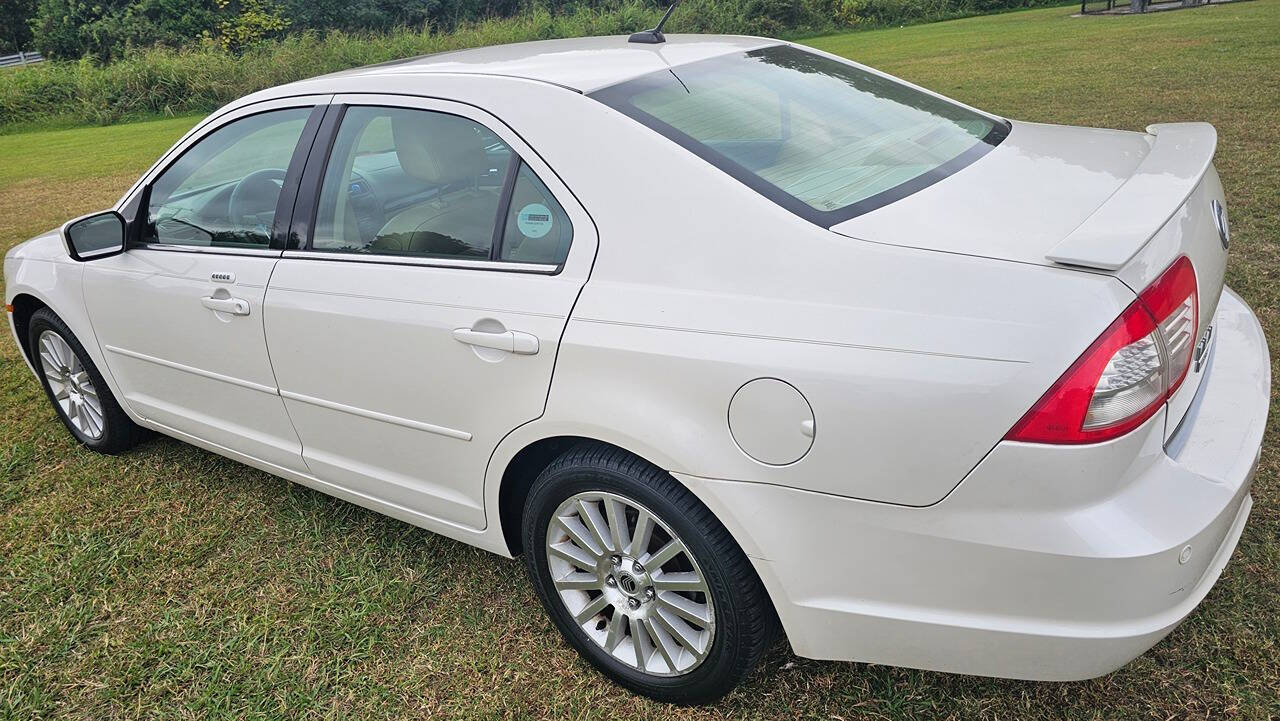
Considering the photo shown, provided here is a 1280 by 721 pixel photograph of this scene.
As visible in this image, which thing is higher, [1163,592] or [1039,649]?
[1163,592]

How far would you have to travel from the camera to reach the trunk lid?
1722 mm

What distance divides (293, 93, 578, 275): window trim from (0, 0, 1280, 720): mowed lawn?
1074 millimetres

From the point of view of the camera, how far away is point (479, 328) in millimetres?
2232

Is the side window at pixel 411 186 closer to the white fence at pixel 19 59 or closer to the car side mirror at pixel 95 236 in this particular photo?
the car side mirror at pixel 95 236

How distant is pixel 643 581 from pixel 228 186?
2.11 meters

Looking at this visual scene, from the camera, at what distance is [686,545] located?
2059 mm

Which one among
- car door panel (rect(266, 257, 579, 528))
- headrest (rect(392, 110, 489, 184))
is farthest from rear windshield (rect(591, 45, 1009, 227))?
car door panel (rect(266, 257, 579, 528))

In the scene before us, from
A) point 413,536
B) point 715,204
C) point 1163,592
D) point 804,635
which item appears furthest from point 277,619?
point 1163,592

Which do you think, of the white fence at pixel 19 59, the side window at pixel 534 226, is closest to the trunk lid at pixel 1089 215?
the side window at pixel 534 226

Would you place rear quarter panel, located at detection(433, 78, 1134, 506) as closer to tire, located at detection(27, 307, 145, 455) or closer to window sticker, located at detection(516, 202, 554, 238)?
window sticker, located at detection(516, 202, 554, 238)

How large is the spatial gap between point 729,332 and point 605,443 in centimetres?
46

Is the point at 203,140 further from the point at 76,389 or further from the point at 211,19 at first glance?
the point at 211,19

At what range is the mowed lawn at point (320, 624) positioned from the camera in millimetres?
2248

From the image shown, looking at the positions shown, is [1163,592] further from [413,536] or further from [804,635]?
[413,536]
